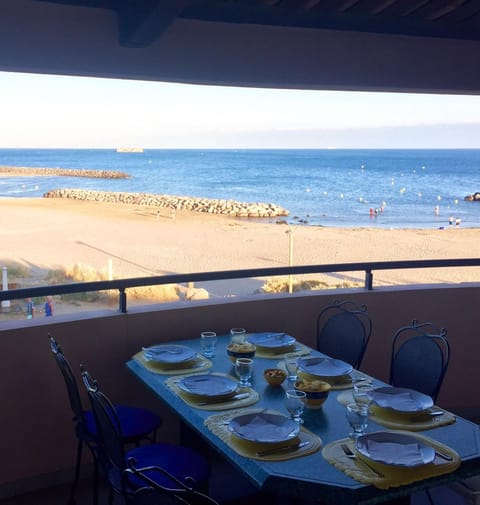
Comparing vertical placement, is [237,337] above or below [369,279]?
below

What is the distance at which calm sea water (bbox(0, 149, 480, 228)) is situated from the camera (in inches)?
1223

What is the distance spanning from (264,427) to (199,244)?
2189 cm

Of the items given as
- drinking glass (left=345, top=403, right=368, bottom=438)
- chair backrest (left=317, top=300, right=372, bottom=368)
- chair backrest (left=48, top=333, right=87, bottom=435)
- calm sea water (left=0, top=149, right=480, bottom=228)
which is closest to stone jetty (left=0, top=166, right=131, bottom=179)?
calm sea water (left=0, top=149, right=480, bottom=228)

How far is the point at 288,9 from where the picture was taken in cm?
338

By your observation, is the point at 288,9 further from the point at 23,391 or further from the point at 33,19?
the point at 23,391

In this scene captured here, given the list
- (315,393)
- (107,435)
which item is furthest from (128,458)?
(315,393)

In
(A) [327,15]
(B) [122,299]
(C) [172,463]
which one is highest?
(A) [327,15]

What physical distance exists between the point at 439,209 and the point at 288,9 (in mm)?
29705

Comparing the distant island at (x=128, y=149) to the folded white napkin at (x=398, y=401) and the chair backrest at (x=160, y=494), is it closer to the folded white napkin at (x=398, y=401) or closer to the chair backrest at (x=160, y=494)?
the folded white napkin at (x=398, y=401)

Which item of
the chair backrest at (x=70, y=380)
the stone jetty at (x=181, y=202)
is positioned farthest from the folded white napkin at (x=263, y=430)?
the stone jetty at (x=181, y=202)

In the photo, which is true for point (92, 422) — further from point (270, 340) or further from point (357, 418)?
point (357, 418)

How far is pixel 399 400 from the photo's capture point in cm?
223

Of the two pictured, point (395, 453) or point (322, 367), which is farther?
point (322, 367)

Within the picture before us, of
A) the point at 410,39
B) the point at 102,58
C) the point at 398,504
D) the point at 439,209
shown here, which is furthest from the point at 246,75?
the point at 439,209
